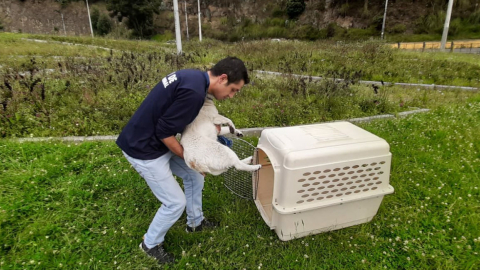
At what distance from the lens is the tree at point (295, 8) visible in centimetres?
3791

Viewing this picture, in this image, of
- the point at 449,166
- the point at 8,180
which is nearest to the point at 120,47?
the point at 8,180

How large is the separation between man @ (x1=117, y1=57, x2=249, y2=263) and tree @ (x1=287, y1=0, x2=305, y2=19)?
134 ft

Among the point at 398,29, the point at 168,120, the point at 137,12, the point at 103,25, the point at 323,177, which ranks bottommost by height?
the point at 323,177

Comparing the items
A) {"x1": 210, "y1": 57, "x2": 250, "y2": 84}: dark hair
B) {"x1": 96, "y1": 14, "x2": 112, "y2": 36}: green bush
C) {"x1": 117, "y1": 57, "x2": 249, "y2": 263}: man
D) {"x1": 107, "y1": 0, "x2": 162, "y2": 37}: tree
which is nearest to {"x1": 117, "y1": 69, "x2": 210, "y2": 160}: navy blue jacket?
→ {"x1": 117, "y1": 57, "x2": 249, "y2": 263}: man

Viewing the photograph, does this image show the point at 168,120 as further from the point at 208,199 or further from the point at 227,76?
the point at 208,199

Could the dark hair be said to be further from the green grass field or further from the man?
the green grass field

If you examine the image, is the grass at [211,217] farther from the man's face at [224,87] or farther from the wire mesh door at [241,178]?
the man's face at [224,87]

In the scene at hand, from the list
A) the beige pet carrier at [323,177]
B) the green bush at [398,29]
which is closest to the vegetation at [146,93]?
the beige pet carrier at [323,177]

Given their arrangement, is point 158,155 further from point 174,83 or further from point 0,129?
point 0,129

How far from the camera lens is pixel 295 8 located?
1505 inches

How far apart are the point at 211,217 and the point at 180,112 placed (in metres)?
1.45

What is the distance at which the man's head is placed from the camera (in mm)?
1767

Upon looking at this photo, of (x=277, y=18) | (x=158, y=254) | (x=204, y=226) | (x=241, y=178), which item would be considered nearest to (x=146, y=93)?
(x=241, y=178)

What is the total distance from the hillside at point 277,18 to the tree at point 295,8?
0.62 metres
